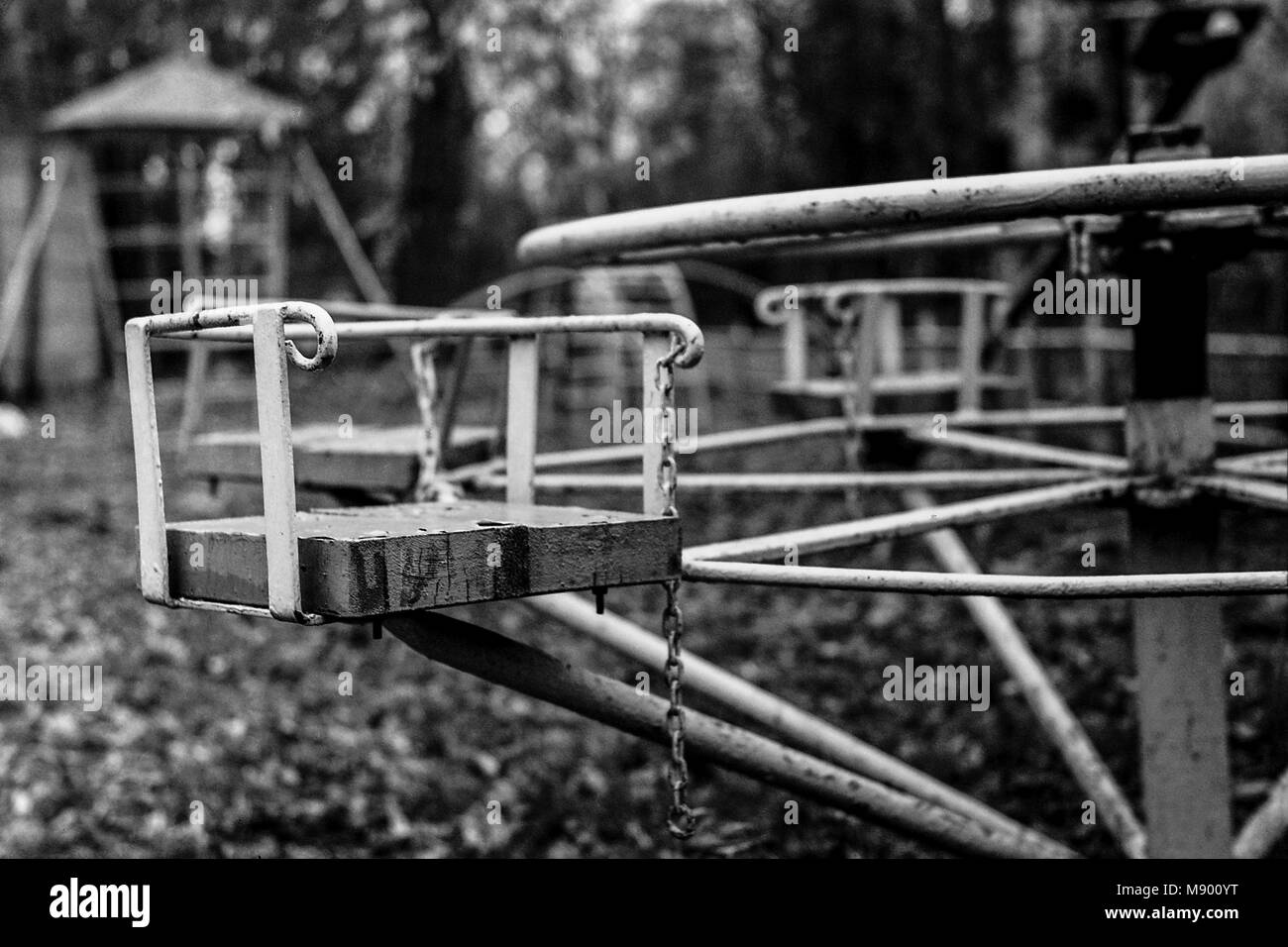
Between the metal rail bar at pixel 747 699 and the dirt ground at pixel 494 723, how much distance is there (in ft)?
1.21

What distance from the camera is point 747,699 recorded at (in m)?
3.11

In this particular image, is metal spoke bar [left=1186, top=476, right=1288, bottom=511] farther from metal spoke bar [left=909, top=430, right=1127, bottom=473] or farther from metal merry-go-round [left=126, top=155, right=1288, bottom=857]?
metal spoke bar [left=909, top=430, right=1127, bottom=473]

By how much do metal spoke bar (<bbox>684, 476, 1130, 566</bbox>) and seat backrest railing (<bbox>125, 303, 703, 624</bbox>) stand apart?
232mm

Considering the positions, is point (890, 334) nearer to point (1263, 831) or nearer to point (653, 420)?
point (1263, 831)

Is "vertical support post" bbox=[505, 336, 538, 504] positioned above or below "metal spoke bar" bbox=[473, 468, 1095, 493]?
above

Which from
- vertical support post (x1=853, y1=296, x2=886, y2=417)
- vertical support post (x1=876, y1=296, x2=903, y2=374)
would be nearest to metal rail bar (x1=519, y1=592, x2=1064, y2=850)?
vertical support post (x1=853, y1=296, x2=886, y2=417)

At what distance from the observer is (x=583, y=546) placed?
7.24ft

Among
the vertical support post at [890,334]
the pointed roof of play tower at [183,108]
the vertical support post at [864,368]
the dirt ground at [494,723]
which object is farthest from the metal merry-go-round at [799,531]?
the pointed roof of play tower at [183,108]

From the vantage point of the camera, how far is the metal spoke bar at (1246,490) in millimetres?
2838

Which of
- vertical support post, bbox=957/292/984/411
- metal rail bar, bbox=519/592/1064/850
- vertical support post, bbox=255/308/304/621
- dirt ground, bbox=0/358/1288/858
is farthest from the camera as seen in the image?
vertical support post, bbox=957/292/984/411

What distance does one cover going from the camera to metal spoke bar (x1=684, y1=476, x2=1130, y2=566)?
8.28 ft
